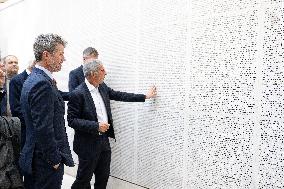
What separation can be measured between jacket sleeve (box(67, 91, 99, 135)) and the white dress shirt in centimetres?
16

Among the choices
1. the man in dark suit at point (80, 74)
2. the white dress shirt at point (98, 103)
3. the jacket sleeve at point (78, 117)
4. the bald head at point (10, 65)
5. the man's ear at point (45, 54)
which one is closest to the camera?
the man's ear at point (45, 54)

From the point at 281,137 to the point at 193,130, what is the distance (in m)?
0.89

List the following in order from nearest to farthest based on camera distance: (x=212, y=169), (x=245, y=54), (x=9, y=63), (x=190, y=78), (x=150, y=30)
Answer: (x=245, y=54) < (x=212, y=169) < (x=190, y=78) < (x=150, y=30) < (x=9, y=63)

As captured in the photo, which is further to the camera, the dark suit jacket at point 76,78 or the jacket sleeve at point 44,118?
the dark suit jacket at point 76,78

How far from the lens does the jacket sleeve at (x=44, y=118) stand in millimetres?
2631

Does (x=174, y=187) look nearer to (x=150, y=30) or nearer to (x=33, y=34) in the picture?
(x=150, y=30)

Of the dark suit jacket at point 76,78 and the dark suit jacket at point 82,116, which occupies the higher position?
the dark suit jacket at point 76,78

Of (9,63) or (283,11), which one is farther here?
(9,63)

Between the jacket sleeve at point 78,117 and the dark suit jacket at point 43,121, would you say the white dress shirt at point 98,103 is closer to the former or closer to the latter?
the jacket sleeve at point 78,117

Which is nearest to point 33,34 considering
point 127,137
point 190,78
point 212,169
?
point 127,137

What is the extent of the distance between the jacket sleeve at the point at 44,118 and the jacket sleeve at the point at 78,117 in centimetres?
78

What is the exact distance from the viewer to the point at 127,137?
4.24 meters

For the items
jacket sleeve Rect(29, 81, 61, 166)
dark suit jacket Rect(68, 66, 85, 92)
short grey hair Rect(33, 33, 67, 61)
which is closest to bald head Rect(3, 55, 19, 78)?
dark suit jacket Rect(68, 66, 85, 92)

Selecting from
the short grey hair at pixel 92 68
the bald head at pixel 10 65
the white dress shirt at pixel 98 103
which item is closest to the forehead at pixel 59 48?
the short grey hair at pixel 92 68
